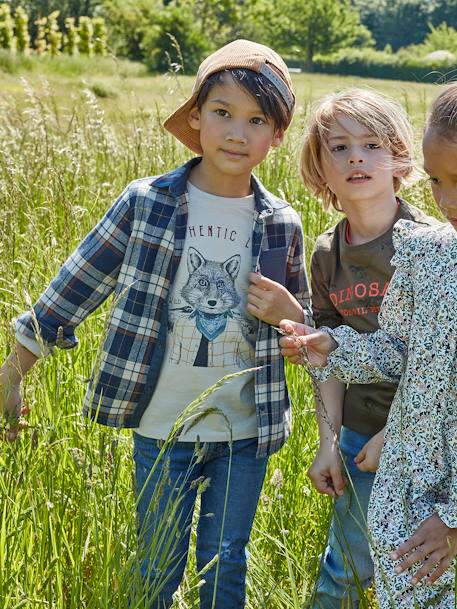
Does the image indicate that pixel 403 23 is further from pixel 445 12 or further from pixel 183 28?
pixel 183 28

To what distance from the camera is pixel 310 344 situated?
194cm

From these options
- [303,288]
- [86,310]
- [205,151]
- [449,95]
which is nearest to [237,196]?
[205,151]

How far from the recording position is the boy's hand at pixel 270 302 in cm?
212

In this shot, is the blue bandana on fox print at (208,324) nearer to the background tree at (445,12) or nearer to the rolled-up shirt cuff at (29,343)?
the rolled-up shirt cuff at (29,343)

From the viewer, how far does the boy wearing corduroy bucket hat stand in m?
2.16

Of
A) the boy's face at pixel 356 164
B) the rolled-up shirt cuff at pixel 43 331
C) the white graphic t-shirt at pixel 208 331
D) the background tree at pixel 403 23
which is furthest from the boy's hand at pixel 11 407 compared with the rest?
the background tree at pixel 403 23

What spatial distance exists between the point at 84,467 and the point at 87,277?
0.76 meters

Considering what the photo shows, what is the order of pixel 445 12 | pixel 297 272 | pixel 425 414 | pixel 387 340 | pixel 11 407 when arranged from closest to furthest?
1. pixel 425 414
2. pixel 387 340
3. pixel 11 407
4. pixel 297 272
5. pixel 445 12

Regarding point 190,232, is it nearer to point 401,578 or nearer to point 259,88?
point 259,88

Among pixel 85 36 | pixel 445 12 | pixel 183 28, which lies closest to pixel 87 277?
pixel 85 36

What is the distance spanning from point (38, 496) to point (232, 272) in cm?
72

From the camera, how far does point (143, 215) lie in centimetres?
217

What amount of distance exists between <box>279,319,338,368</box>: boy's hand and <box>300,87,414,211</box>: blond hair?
557 mm

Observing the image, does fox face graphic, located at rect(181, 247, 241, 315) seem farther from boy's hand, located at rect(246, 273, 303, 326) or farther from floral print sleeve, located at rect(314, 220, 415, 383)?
floral print sleeve, located at rect(314, 220, 415, 383)
